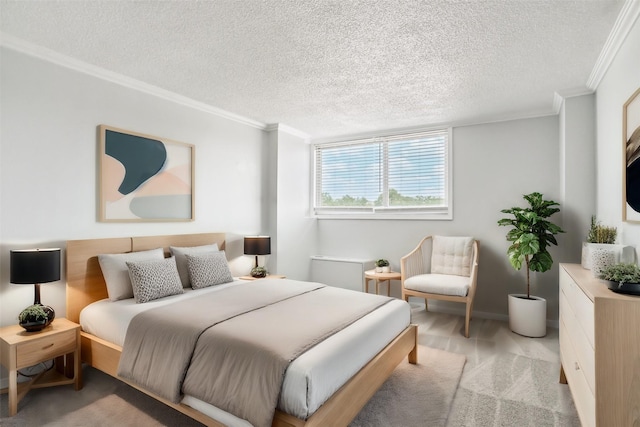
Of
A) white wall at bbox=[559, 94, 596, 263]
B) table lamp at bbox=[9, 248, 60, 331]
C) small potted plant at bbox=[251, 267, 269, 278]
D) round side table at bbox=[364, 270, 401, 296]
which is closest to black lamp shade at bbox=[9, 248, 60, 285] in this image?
table lamp at bbox=[9, 248, 60, 331]

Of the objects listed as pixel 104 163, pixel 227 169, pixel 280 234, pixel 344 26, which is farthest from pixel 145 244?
pixel 344 26

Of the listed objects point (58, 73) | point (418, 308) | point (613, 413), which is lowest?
point (418, 308)

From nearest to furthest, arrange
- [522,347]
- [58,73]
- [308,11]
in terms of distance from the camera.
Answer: [308,11], [58,73], [522,347]

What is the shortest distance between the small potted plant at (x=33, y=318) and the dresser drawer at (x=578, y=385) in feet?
11.4

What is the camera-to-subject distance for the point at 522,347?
3.37 meters

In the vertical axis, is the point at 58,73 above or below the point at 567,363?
above

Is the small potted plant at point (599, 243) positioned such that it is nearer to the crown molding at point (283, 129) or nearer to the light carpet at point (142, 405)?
the light carpet at point (142, 405)

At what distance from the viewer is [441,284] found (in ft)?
12.6

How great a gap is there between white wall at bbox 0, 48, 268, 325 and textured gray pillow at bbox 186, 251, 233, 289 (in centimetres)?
56

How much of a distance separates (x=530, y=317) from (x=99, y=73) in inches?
195

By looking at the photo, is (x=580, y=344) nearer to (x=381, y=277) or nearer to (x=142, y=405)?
(x=381, y=277)

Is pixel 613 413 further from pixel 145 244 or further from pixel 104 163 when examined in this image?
pixel 104 163

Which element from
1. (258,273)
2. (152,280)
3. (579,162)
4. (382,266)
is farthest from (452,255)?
(152,280)

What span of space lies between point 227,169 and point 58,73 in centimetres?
197
